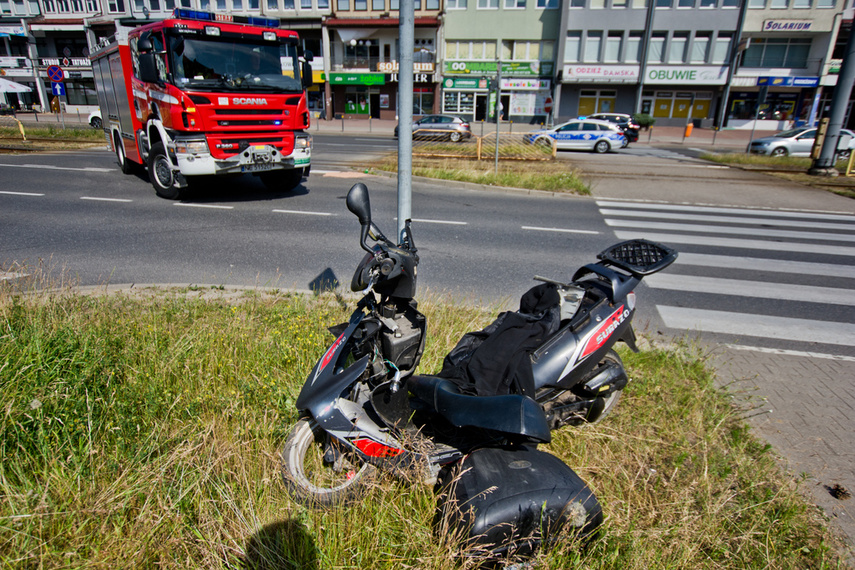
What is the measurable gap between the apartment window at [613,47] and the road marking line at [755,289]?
4111 cm

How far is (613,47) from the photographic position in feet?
136

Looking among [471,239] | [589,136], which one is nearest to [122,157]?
[471,239]

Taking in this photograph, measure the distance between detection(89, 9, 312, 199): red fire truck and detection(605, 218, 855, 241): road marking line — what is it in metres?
6.78

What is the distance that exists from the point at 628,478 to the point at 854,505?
1.27m

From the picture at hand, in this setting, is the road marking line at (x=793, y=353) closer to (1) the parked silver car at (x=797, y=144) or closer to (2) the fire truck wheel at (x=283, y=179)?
(2) the fire truck wheel at (x=283, y=179)

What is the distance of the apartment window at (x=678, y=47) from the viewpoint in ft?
133

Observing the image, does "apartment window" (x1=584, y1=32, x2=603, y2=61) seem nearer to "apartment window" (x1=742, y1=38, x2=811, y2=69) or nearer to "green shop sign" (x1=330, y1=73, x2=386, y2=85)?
"apartment window" (x1=742, y1=38, x2=811, y2=69)

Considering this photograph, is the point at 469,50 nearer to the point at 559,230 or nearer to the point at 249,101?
the point at 249,101

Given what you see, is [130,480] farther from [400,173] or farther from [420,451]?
[400,173]

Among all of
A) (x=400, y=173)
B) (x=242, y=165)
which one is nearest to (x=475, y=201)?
(x=242, y=165)

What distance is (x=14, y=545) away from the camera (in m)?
1.92

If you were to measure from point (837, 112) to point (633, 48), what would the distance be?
96.9 feet

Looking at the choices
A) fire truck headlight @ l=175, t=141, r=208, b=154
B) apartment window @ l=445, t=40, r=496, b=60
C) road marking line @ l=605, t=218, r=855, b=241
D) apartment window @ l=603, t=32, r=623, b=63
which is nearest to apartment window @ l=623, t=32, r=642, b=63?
apartment window @ l=603, t=32, r=623, b=63

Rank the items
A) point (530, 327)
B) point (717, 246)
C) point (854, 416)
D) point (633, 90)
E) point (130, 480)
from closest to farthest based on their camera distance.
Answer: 1. point (130, 480)
2. point (530, 327)
3. point (854, 416)
4. point (717, 246)
5. point (633, 90)
